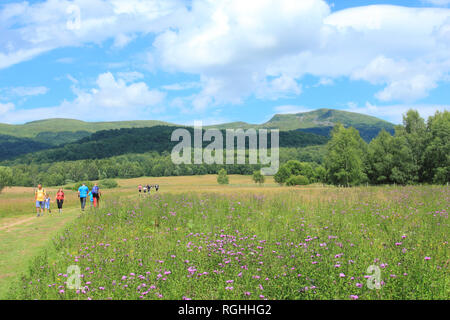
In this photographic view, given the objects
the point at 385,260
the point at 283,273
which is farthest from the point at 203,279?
the point at 385,260

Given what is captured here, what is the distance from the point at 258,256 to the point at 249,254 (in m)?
0.28

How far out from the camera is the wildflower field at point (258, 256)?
6.17 m

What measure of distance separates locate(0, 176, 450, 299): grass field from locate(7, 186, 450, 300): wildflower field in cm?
3

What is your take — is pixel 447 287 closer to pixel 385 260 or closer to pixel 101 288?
pixel 385 260

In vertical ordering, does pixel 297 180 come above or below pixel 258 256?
below

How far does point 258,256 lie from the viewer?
25.0ft

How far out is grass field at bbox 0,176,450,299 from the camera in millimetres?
6199

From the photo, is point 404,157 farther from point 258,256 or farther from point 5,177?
point 5,177

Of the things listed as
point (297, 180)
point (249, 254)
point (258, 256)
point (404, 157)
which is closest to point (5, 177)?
point (297, 180)

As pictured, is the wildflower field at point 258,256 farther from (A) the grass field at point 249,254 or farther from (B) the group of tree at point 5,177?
(B) the group of tree at point 5,177

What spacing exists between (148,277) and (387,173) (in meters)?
57.9

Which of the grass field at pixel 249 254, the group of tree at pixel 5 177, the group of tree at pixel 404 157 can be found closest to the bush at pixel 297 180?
the group of tree at pixel 404 157

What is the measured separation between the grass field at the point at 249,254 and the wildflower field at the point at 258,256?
3 cm

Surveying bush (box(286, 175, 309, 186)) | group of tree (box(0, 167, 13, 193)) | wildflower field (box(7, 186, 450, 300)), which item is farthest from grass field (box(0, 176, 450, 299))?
bush (box(286, 175, 309, 186))
